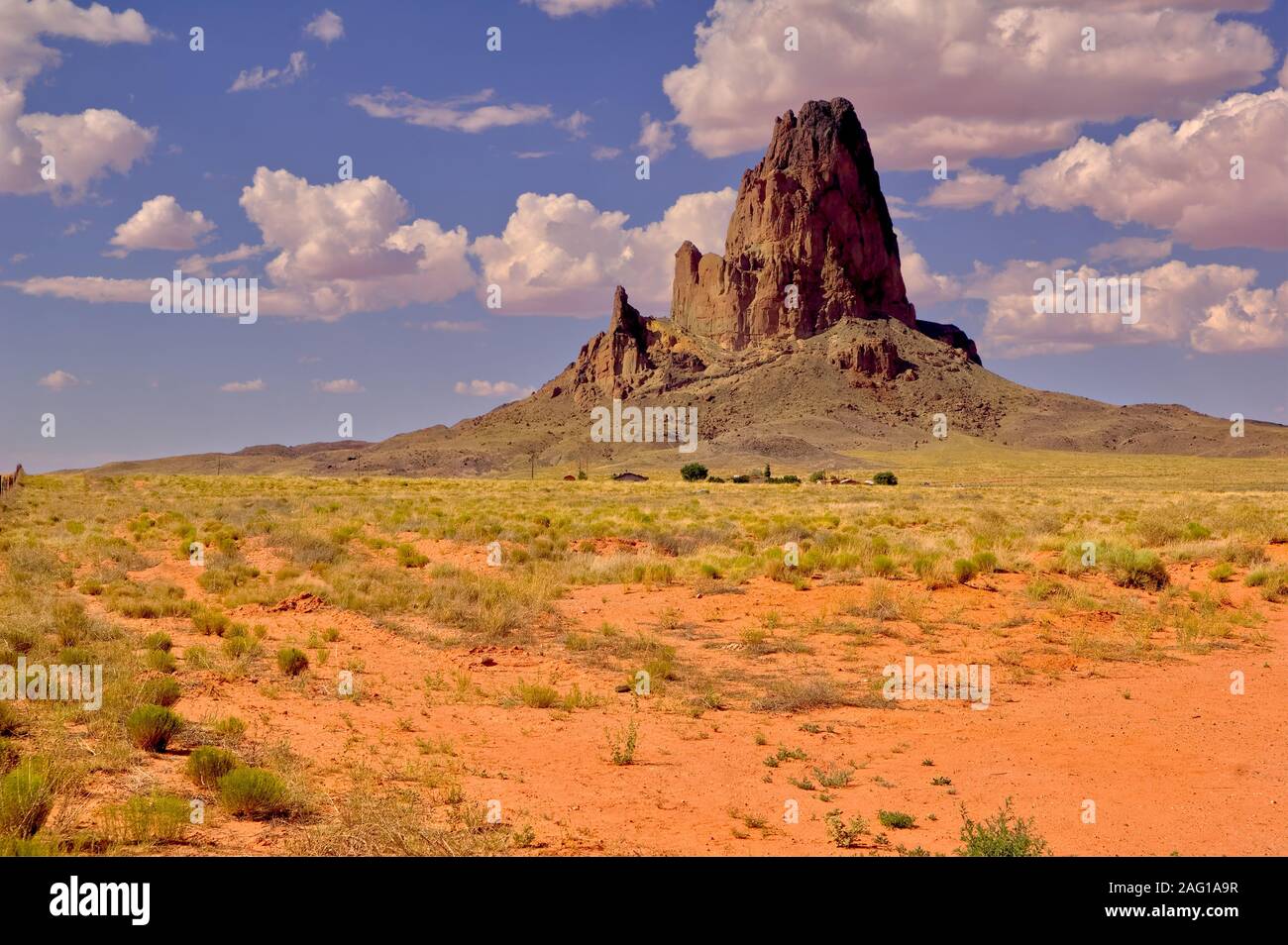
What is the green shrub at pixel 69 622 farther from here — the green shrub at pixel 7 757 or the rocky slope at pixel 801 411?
the rocky slope at pixel 801 411

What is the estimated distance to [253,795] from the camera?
7102 millimetres

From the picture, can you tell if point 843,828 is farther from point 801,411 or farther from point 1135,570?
point 801,411

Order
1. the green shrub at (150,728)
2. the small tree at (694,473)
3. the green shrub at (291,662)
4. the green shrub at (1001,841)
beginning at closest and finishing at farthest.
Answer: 1. the green shrub at (1001,841)
2. the green shrub at (150,728)
3. the green shrub at (291,662)
4. the small tree at (694,473)

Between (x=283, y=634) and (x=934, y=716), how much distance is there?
10.0 m

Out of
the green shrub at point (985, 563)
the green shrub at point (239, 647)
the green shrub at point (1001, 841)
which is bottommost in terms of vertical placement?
the green shrub at point (1001, 841)

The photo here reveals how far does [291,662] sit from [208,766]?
4926 mm

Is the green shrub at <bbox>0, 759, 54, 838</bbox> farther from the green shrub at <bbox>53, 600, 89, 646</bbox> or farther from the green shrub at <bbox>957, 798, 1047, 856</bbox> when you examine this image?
the green shrub at <bbox>53, 600, 89, 646</bbox>

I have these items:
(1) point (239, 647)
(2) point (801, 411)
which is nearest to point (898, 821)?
(1) point (239, 647)

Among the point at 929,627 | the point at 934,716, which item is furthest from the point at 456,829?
the point at 929,627

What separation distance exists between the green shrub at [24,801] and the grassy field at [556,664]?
2cm

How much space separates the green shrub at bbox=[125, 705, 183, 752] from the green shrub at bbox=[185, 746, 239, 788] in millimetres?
987

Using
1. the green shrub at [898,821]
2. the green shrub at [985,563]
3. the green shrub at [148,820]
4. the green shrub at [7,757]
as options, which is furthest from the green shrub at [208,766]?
the green shrub at [985,563]

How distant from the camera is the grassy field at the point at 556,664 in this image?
23.5 feet

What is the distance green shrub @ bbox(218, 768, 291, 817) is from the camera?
23.2ft
